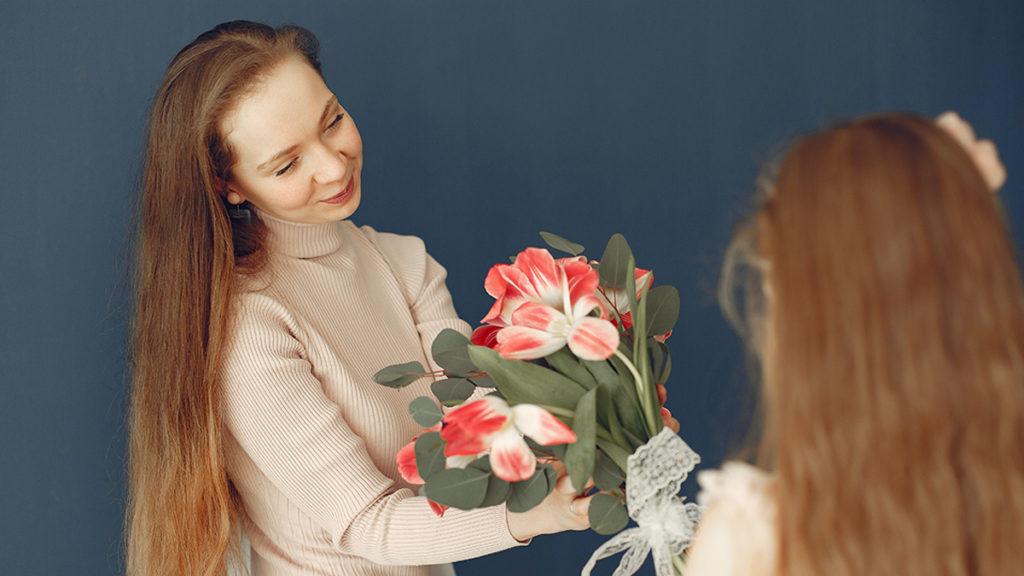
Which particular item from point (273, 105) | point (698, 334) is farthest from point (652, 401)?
point (698, 334)

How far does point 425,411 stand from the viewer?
108 centimetres

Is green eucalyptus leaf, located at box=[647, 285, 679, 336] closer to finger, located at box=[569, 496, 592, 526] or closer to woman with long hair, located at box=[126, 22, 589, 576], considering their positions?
finger, located at box=[569, 496, 592, 526]

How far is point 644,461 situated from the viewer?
99 centimetres

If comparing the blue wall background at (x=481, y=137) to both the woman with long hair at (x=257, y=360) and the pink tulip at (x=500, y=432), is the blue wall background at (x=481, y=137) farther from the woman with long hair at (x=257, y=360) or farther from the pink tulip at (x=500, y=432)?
the pink tulip at (x=500, y=432)

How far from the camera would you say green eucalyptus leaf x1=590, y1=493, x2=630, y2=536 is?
3.35 ft

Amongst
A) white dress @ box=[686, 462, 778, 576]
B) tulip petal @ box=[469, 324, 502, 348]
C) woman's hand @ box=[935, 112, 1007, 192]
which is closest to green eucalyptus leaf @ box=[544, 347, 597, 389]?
tulip petal @ box=[469, 324, 502, 348]

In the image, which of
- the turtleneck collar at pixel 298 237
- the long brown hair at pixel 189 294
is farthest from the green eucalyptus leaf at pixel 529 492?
the turtleneck collar at pixel 298 237

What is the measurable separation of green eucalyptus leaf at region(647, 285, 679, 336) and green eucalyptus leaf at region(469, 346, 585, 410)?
0.14 metres

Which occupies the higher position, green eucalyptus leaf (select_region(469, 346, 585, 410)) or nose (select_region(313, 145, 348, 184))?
nose (select_region(313, 145, 348, 184))

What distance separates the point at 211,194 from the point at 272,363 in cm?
23

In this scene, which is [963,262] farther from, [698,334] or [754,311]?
[698,334]

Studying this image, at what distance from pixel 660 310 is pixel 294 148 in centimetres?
53

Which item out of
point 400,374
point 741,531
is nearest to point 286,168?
point 400,374

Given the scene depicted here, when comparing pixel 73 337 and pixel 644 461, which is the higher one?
pixel 644 461
